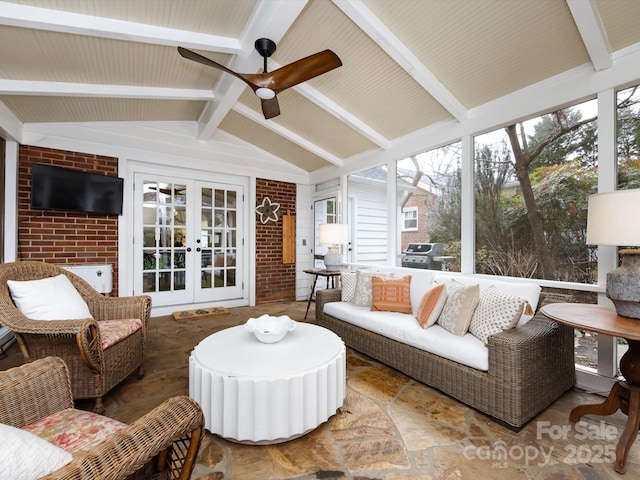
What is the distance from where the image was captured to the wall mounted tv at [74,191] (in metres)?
3.34

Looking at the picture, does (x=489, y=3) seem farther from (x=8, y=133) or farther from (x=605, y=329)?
(x=8, y=133)

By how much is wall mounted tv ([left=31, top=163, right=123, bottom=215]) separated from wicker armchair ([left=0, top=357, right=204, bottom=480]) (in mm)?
3020

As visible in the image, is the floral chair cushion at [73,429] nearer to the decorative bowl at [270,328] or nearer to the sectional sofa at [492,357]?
the decorative bowl at [270,328]

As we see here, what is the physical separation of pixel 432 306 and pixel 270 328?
51.6 inches

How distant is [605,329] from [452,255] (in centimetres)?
181

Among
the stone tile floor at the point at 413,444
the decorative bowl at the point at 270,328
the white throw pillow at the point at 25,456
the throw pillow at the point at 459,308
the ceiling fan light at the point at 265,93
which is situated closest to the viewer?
the white throw pillow at the point at 25,456

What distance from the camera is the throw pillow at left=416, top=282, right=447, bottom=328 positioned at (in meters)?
2.39

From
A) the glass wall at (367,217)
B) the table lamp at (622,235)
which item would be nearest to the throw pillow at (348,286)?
the glass wall at (367,217)

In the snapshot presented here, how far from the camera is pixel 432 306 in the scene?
241cm

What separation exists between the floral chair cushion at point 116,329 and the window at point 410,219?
10.00ft

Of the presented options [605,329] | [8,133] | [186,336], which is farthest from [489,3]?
[8,133]

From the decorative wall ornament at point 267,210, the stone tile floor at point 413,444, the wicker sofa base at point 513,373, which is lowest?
the stone tile floor at point 413,444

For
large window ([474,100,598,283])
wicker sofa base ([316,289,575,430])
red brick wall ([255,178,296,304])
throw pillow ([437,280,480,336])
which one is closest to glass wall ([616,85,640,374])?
large window ([474,100,598,283])

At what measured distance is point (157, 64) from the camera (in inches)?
108
